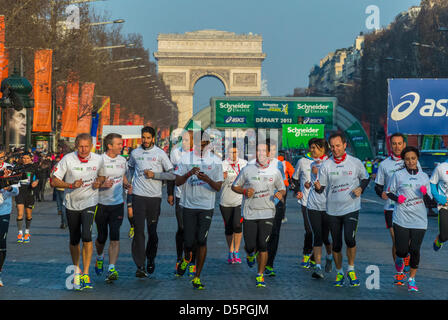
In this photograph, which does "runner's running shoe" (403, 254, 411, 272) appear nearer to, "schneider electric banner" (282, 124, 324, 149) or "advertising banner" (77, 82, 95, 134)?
"schneider electric banner" (282, 124, 324, 149)

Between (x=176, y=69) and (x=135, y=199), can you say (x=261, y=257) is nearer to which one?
(x=135, y=199)

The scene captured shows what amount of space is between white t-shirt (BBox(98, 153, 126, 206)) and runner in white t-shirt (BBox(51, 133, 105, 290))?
0.60m

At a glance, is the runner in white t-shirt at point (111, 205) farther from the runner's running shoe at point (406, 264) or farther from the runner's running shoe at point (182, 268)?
the runner's running shoe at point (406, 264)

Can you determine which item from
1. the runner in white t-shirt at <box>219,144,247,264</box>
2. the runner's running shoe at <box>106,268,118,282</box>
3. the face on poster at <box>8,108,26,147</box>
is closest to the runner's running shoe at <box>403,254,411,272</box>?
the runner in white t-shirt at <box>219,144,247,264</box>

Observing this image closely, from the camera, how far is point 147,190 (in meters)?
11.3

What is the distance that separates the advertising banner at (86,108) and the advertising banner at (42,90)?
427 inches

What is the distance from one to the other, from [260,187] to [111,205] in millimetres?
1783

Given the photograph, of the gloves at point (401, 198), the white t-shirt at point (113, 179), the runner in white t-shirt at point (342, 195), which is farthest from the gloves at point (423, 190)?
the white t-shirt at point (113, 179)

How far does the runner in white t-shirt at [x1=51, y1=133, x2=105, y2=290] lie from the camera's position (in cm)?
1032

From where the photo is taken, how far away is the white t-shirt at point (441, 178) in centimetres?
1126

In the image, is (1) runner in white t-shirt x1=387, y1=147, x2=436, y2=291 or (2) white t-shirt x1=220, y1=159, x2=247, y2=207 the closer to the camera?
(1) runner in white t-shirt x1=387, y1=147, x2=436, y2=291

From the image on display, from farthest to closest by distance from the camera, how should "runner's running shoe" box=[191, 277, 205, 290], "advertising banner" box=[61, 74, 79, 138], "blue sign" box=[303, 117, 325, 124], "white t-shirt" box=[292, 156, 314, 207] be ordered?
"blue sign" box=[303, 117, 325, 124] < "advertising banner" box=[61, 74, 79, 138] < "white t-shirt" box=[292, 156, 314, 207] < "runner's running shoe" box=[191, 277, 205, 290]

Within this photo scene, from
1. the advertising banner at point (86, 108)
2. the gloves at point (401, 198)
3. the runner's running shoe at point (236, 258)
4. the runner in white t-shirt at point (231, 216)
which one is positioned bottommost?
the runner's running shoe at point (236, 258)

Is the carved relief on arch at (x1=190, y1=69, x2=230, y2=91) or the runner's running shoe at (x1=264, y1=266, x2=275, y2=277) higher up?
the carved relief on arch at (x1=190, y1=69, x2=230, y2=91)
